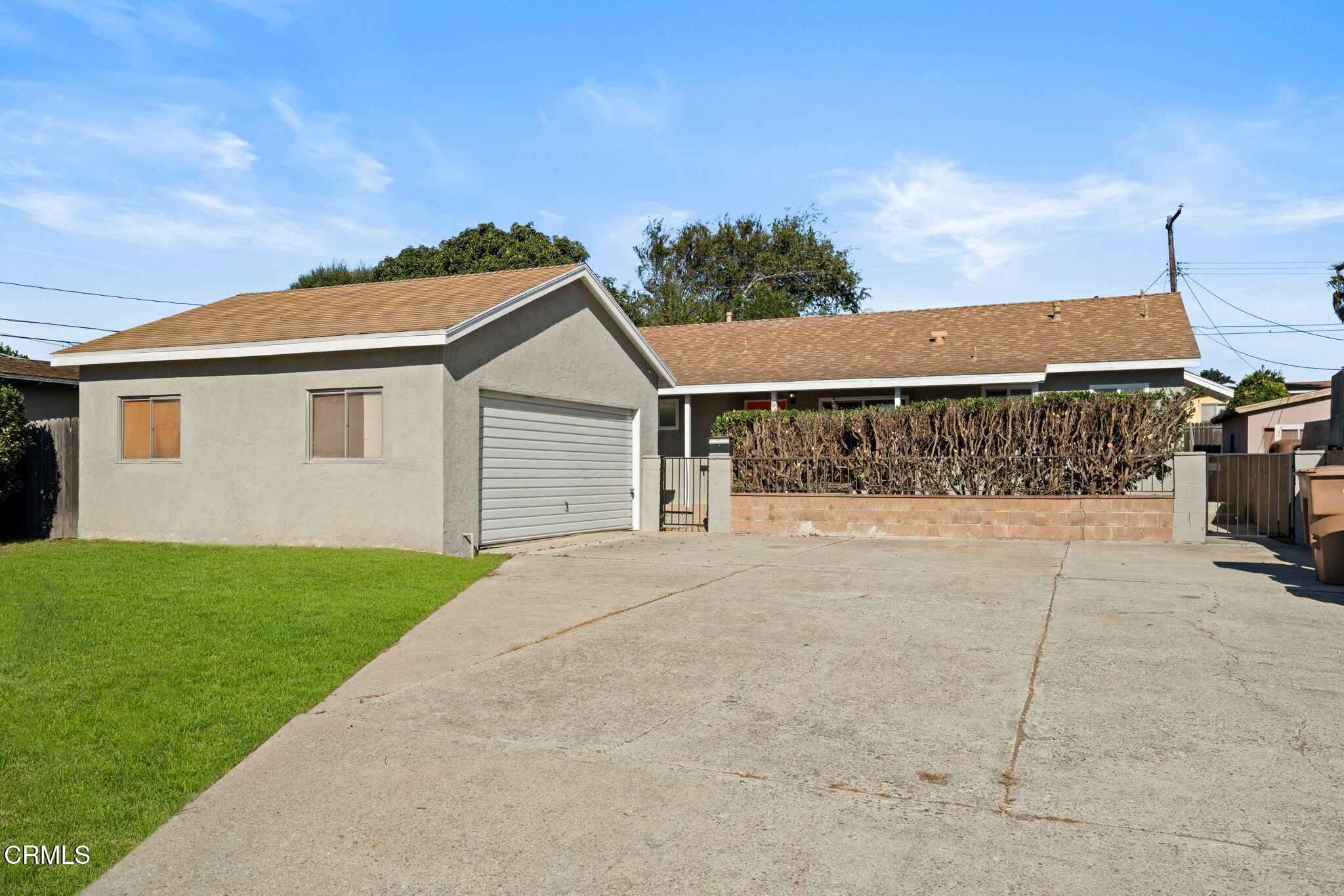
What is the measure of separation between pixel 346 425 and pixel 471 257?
110 ft

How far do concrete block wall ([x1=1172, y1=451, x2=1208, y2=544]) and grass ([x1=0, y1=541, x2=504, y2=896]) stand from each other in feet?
33.1

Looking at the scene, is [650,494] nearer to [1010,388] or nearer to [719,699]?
[1010,388]

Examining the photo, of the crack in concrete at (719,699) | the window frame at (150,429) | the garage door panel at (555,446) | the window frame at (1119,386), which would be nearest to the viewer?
the crack in concrete at (719,699)

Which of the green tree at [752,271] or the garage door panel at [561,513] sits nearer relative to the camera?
the garage door panel at [561,513]

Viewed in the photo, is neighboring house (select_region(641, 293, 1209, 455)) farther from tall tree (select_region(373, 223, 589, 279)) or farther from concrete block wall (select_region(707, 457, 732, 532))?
tall tree (select_region(373, 223, 589, 279))

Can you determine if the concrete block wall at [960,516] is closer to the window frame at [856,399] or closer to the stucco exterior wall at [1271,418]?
the window frame at [856,399]

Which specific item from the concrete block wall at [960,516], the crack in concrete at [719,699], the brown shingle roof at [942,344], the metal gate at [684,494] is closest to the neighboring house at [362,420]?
the metal gate at [684,494]

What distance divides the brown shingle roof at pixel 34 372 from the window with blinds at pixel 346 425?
9031 mm

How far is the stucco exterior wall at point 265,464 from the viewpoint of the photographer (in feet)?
42.1

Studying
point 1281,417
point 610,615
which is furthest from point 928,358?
point 610,615

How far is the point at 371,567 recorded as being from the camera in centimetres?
1112

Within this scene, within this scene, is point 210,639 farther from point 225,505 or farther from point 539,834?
point 225,505

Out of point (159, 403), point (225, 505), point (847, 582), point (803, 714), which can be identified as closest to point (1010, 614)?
point (847, 582)

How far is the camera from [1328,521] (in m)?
10.5
